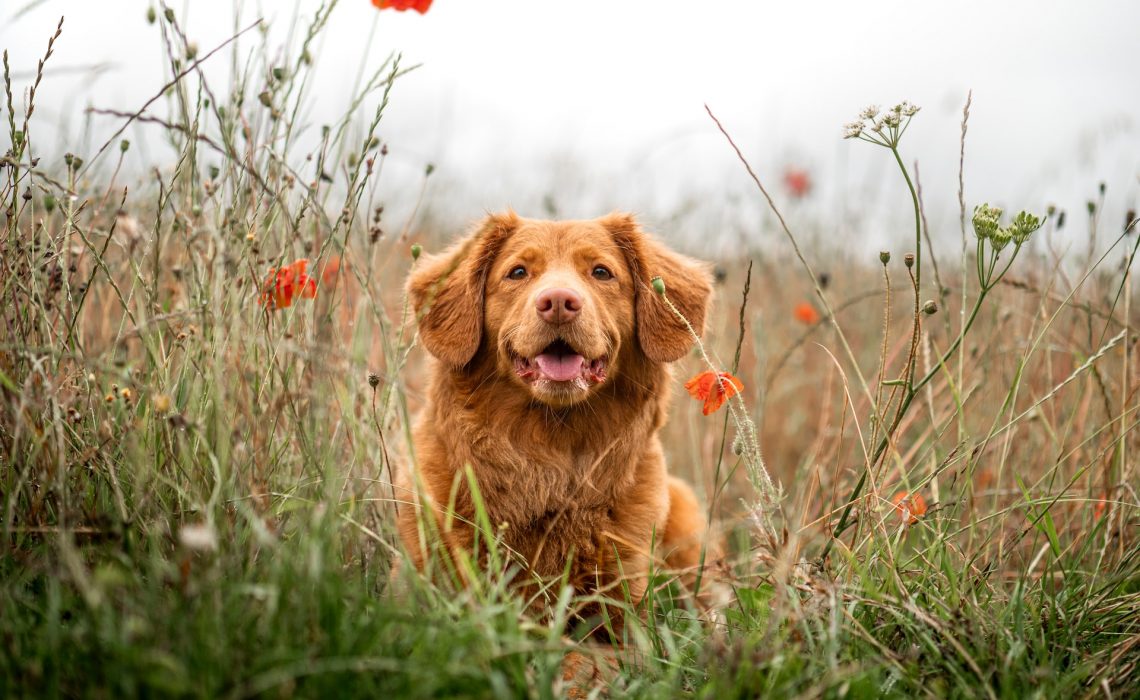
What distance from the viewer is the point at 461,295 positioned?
2.91 metres

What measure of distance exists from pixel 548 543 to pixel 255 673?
1.37 metres

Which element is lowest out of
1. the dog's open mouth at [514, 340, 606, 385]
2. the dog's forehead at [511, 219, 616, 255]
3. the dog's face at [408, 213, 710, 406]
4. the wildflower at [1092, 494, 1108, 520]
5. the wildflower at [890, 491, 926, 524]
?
the wildflower at [1092, 494, 1108, 520]

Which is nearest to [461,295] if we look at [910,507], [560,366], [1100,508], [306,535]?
[560,366]

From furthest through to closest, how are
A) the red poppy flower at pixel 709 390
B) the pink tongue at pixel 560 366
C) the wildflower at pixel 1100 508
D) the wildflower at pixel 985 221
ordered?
the wildflower at pixel 1100 508 < the pink tongue at pixel 560 366 < the red poppy flower at pixel 709 390 < the wildflower at pixel 985 221

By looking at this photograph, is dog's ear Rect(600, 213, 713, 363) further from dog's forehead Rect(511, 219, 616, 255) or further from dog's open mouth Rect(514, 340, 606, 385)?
dog's open mouth Rect(514, 340, 606, 385)

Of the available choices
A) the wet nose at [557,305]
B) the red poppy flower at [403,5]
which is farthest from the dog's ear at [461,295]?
the red poppy flower at [403,5]

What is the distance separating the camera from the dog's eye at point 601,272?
9.56ft

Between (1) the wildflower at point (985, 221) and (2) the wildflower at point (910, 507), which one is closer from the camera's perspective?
(1) the wildflower at point (985, 221)

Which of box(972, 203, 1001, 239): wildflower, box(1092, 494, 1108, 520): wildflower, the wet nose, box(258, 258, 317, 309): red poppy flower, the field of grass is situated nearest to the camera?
the field of grass

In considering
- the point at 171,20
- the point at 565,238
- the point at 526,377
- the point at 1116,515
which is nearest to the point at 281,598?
the point at 526,377

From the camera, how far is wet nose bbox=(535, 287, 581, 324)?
2.43 meters

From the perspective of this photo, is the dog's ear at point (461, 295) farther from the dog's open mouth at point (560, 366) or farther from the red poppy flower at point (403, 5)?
the red poppy flower at point (403, 5)

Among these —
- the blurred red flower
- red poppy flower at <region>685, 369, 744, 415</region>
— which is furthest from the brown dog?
the blurred red flower

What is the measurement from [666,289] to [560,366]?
2.17 ft
